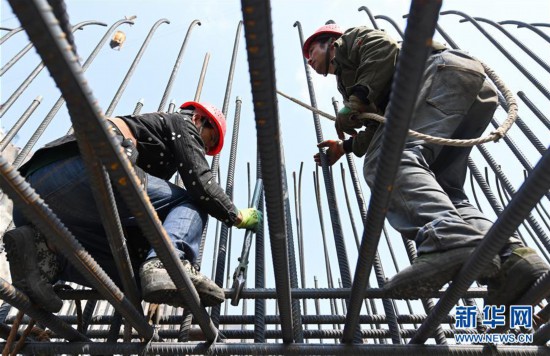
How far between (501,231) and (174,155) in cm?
149

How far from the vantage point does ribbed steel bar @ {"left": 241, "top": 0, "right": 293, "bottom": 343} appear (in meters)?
0.87

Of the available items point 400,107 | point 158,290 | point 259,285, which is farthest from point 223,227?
point 400,107

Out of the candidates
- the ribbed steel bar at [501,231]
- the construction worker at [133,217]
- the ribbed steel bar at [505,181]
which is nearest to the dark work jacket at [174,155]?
the construction worker at [133,217]

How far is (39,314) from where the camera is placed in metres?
1.62

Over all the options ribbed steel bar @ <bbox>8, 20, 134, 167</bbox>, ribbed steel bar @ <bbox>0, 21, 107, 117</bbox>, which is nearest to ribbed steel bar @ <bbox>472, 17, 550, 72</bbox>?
ribbed steel bar @ <bbox>8, 20, 134, 167</bbox>

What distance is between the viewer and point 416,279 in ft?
4.82

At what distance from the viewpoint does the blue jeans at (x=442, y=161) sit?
154 centimetres

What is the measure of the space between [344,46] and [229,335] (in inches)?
69.1

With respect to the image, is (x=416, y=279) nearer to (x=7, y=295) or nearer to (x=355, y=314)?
(x=355, y=314)

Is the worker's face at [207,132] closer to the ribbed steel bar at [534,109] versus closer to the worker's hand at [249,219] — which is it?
the worker's hand at [249,219]

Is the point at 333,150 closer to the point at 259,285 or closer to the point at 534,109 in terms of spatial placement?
the point at 259,285

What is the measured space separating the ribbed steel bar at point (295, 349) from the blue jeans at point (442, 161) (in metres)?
0.34

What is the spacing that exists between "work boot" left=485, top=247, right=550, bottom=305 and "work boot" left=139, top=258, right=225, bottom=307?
0.93 meters

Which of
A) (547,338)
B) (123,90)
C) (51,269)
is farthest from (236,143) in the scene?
(547,338)
